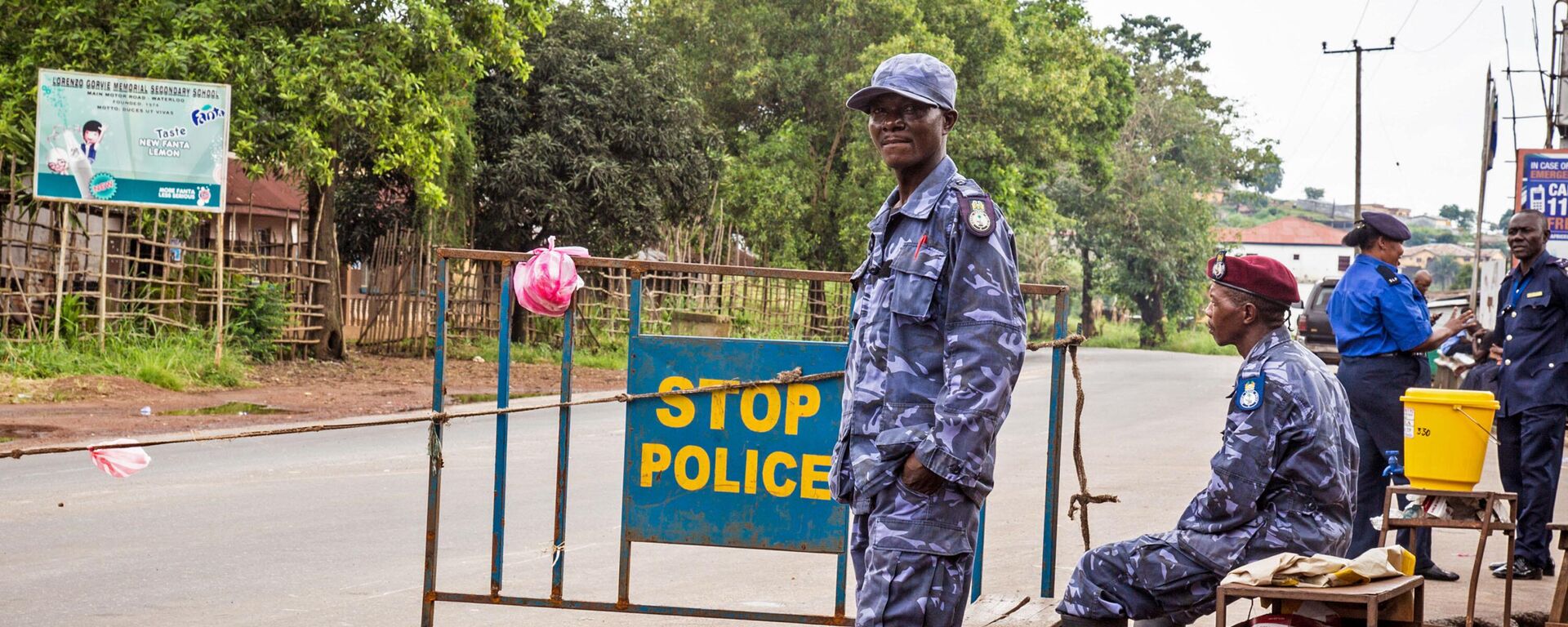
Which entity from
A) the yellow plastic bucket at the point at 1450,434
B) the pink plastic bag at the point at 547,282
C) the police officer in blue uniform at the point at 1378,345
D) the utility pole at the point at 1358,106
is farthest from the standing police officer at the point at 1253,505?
the utility pole at the point at 1358,106

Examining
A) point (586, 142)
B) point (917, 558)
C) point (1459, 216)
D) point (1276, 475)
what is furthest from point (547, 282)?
point (1459, 216)

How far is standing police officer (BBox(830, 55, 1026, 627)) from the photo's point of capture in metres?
3.06

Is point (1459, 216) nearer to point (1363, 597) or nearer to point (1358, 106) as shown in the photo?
point (1358, 106)

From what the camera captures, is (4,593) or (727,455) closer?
(727,455)

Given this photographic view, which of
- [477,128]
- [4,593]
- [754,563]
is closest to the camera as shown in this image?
[4,593]

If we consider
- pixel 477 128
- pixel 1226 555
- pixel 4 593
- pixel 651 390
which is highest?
pixel 477 128

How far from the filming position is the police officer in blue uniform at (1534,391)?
6.46 metres

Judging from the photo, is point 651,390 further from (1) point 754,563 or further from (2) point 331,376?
(2) point 331,376

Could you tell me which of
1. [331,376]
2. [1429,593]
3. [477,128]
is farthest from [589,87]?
[1429,593]

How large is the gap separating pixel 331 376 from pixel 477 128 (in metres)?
5.50

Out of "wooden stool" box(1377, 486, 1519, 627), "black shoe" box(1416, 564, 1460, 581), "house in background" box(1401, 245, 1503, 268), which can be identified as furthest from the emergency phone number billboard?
"house in background" box(1401, 245, 1503, 268)

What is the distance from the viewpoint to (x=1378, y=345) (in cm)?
627

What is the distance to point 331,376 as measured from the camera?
1808 centimetres

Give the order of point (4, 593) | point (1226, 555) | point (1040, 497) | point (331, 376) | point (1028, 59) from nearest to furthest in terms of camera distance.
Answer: point (1226, 555) → point (4, 593) → point (1040, 497) → point (331, 376) → point (1028, 59)
